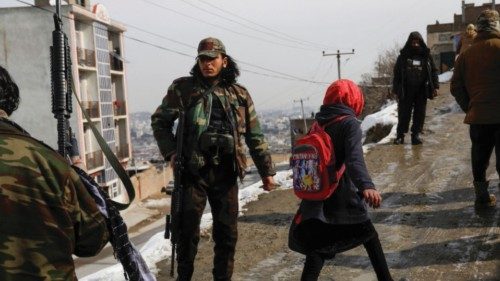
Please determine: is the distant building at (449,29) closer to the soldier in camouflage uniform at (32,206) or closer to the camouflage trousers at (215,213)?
the camouflage trousers at (215,213)

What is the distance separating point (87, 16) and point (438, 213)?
33013mm

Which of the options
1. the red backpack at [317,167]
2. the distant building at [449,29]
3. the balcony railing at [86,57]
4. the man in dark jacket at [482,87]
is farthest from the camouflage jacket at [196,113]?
the distant building at [449,29]

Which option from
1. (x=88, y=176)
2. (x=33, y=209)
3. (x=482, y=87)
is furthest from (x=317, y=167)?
(x=482, y=87)

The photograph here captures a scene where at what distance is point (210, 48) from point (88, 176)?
1.76 metres

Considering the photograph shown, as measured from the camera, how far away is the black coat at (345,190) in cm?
314

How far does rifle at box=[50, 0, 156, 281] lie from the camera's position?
1.99m

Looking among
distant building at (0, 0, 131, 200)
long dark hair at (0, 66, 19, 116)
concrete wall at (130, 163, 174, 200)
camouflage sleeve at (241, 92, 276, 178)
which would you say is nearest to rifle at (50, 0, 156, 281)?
long dark hair at (0, 66, 19, 116)

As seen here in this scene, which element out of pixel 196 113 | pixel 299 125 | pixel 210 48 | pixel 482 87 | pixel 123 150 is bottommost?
pixel 123 150

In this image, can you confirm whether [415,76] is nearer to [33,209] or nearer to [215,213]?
[215,213]

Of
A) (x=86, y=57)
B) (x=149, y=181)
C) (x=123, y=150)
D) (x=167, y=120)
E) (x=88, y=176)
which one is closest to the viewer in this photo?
(x=88, y=176)

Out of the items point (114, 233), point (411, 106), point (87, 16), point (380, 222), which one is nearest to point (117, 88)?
point (87, 16)

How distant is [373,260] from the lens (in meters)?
3.33

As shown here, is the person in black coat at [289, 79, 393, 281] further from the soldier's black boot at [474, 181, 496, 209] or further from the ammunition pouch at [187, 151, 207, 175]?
the soldier's black boot at [474, 181, 496, 209]

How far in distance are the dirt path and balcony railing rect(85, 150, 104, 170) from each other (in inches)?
1136
